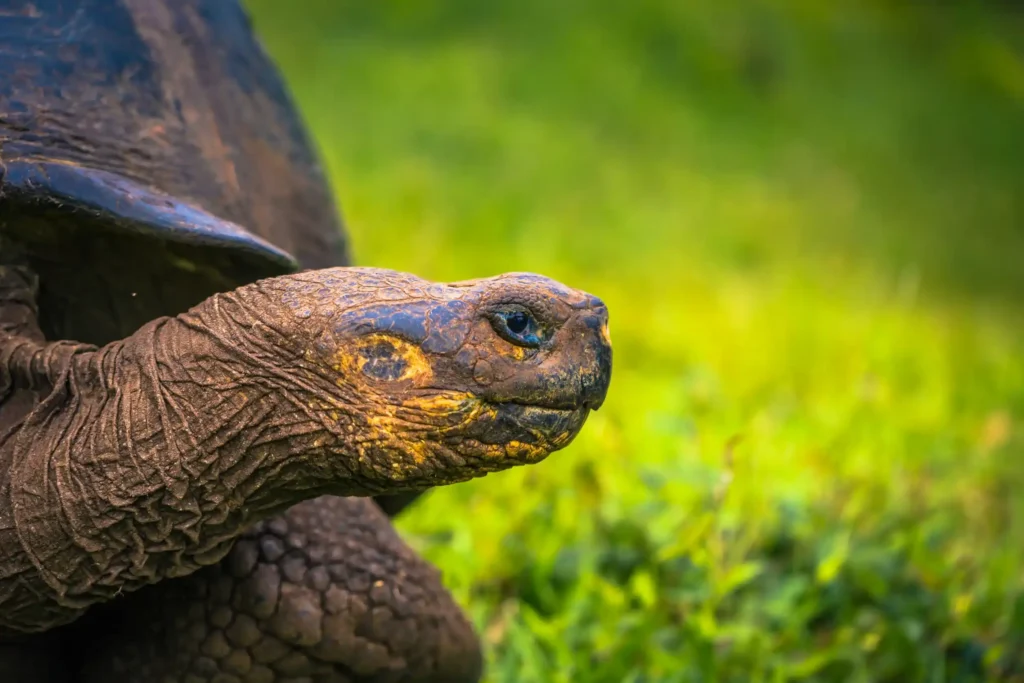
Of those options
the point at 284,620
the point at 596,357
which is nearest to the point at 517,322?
the point at 596,357

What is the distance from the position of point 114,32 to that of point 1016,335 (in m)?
5.68

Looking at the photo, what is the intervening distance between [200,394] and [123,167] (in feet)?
1.27

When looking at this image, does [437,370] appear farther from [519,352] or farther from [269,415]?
[269,415]

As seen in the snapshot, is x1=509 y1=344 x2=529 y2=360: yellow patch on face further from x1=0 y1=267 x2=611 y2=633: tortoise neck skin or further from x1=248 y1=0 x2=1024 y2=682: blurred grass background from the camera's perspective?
x1=248 y1=0 x2=1024 y2=682: blurred grass background

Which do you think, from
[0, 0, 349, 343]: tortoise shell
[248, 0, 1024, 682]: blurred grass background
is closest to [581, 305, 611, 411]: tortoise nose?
[0, 0, 349, 343]: tortoise shell

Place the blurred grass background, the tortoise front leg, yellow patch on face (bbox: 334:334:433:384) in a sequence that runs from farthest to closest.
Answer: the blurred grass background < the tortoise front leg < yellow patch on face (bbox: 334:334:433:384)

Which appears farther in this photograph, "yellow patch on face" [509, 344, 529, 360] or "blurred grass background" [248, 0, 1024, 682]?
"blurred grass background" [248, 0, 1024, 682]

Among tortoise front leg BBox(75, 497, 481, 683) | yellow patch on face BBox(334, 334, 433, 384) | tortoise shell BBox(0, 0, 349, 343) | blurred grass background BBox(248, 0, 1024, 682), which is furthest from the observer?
blurred grass background BBox(248, 0, 1024, 682)

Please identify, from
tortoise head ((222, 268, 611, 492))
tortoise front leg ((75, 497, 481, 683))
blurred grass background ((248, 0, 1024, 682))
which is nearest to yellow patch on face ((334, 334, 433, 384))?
tortoise head ((222, 268, 611, 492))

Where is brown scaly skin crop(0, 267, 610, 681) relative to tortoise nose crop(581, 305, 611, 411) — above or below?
below

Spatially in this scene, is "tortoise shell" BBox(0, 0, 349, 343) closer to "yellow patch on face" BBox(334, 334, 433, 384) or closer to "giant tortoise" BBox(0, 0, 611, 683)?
"giant tortoise" BBox(0, 0, 611, 683)

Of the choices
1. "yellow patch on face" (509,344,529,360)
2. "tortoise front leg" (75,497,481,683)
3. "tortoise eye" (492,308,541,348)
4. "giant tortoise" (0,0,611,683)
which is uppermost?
"tortoise eye" (492,308,541,348)

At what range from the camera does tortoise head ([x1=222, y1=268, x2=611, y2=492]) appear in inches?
53.1

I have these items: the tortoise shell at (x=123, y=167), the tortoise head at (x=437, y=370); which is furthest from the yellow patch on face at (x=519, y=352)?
the tortoise shell at (x=123, y=167)
